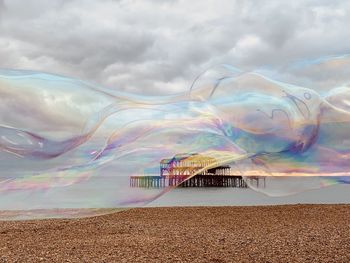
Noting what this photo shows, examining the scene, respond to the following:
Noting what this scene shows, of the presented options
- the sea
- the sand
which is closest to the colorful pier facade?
the sand

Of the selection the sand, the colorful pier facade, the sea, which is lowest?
the sand

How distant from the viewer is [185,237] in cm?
1336

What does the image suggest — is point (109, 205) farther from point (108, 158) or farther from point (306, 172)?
point (306, 172)

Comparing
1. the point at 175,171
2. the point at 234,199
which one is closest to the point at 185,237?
the point at 175,171

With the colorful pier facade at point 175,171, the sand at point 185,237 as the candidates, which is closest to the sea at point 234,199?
the sand at point 185,237

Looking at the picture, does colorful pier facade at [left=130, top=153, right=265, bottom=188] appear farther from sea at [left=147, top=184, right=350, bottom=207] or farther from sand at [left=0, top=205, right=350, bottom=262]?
sea at [left=147, top=184, right=350, bottom=207]

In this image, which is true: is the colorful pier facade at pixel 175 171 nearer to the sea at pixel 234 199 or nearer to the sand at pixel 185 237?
the sand at pixel 185 237

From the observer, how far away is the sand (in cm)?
1059

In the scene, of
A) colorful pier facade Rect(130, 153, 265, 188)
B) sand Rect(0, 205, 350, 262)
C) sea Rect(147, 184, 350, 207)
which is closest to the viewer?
colorful pier facade Rect(130, 153, 265, 188)

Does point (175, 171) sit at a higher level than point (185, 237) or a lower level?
higher

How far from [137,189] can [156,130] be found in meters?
1.08

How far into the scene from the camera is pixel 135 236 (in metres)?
13.9

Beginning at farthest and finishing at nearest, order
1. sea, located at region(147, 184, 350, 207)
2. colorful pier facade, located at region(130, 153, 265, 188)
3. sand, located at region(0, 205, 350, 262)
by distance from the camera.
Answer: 1. sea, located at region(147, 184, 350, 207)
2. sand, located at region(0, 205, 350, 262)
3. colorful pier facade, located at region(130, 153, 265, 188)

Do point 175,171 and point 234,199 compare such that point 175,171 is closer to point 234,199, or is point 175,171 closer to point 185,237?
point 185,237
